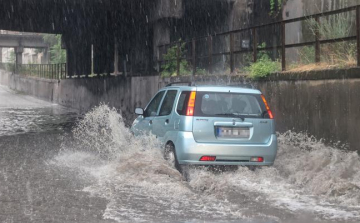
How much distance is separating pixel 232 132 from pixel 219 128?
223mm

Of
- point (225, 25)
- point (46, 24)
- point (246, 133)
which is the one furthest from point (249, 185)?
point (46, 24)

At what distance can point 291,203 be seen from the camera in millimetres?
7398

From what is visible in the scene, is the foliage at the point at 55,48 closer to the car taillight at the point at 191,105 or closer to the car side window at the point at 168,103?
the car side window at the point at 168,103

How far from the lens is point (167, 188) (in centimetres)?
823

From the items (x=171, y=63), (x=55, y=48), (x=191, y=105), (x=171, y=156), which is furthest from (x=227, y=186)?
(x=55, y=48)

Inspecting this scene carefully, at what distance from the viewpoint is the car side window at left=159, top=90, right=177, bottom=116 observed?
31.6ft

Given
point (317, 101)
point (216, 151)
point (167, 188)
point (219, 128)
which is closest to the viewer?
point (167, 188)

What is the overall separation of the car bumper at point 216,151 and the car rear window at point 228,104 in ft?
1.63

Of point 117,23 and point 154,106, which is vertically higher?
point 117,23

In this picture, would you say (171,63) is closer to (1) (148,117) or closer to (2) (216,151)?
(1) (148,117)

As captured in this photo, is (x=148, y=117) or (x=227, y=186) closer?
(x=227, y=186)

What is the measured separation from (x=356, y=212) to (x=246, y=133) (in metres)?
2.45

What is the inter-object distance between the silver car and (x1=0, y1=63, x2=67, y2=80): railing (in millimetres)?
32145

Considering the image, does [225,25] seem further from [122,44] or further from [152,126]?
[152,126]
